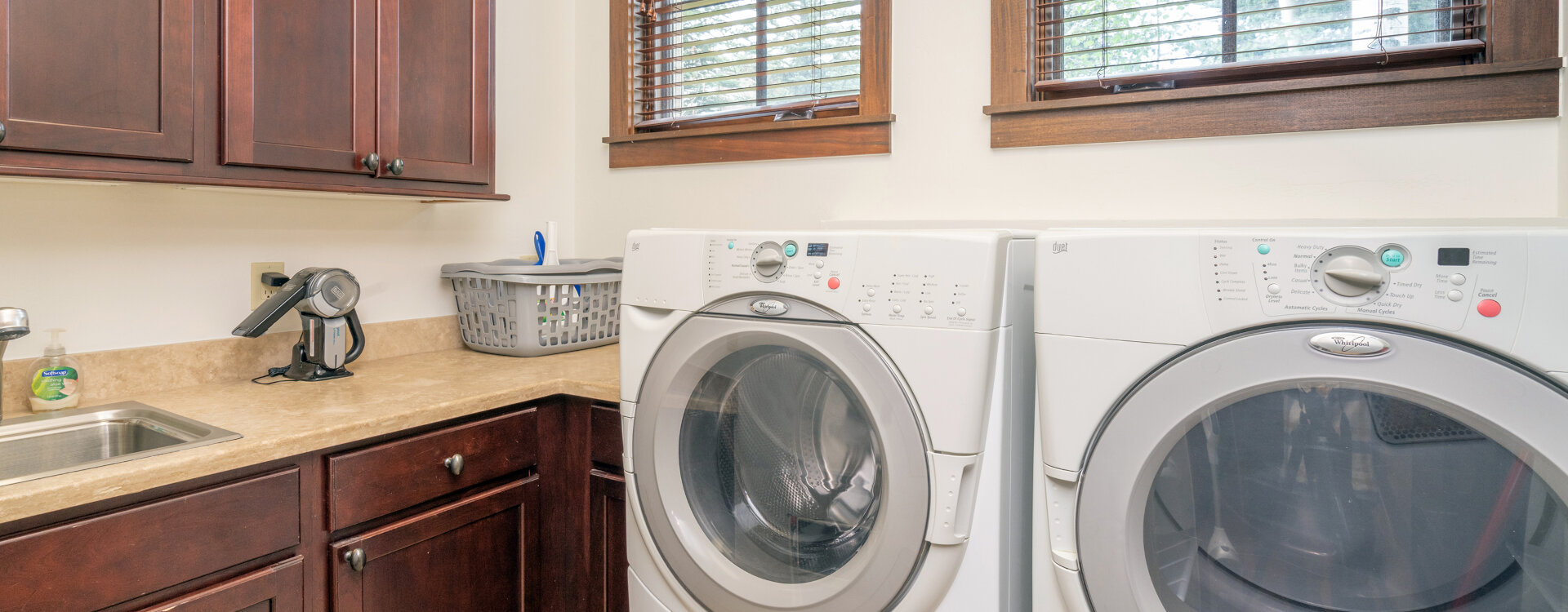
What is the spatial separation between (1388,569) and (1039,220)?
1.01 metres

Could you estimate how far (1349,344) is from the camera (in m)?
0.86

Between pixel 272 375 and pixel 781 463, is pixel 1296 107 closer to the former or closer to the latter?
pixel 781 463

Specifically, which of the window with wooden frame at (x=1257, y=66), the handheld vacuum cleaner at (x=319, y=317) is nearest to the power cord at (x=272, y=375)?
the handheld vacuum cleaner at (x=319, y=317)

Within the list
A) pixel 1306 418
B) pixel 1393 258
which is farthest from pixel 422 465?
pixel 1393 258

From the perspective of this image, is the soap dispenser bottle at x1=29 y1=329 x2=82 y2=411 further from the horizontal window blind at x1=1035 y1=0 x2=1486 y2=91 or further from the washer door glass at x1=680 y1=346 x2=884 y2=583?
the horizontal window blind at x1=1035 y1=0 x2=1486 y2=91

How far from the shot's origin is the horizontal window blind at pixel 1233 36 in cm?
147

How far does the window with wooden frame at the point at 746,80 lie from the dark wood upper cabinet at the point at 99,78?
1.14 metres

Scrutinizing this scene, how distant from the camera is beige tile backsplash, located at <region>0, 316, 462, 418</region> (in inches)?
55.7

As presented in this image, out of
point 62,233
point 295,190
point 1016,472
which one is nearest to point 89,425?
point 62,233

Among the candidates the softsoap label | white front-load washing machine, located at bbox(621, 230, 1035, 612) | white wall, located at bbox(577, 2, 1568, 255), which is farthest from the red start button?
the softsoap label

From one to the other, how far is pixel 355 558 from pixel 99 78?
838mm

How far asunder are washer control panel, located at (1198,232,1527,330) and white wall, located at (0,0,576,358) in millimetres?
1745

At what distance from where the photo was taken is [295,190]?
1.52 metres

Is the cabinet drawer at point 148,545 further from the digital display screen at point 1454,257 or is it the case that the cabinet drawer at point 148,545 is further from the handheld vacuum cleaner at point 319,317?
the digital display screen at point 1454,257
